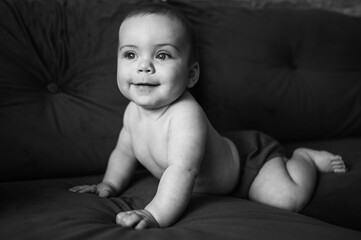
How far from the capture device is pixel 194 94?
1.56m

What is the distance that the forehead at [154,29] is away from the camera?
41.8 inches

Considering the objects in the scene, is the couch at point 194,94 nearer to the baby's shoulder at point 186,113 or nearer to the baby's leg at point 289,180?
the baby's leg at point 289,180

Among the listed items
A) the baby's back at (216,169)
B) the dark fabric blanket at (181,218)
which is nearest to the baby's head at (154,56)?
the baby's back at (216,169)

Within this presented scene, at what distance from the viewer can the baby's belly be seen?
3.88 feet

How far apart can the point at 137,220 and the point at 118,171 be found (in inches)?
13.9

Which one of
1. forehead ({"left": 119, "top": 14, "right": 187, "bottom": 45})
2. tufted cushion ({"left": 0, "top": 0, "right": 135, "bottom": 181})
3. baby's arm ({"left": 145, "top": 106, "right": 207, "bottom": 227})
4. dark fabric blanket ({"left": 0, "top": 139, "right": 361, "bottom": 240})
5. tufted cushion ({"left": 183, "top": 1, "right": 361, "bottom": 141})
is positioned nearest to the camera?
dark fabric blanket ({"left": 0, "top": 139, "right": 361, "bottom": 240})

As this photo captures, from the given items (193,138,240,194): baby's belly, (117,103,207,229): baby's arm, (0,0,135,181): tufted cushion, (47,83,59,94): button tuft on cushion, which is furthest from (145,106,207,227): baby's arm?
(47,83,59,94): button tuft on cushion

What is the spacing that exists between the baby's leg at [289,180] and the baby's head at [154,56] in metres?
0.34

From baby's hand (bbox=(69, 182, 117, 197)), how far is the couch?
0.15ft

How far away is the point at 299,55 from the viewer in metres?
1.74

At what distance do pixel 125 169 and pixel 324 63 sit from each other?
95 cm

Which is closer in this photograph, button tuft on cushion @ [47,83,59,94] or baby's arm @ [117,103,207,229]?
baby's arm @ [117,103,207,229]

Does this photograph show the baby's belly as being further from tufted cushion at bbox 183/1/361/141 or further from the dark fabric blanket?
tufted cushion at bbox 183/1/361/141

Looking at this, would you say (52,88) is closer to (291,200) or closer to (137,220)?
(137,220)
